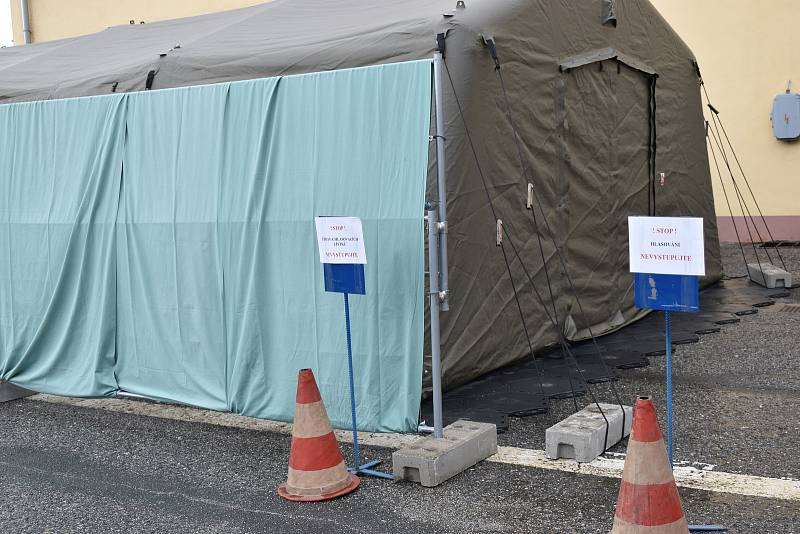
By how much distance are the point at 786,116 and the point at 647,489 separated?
12.3 metres

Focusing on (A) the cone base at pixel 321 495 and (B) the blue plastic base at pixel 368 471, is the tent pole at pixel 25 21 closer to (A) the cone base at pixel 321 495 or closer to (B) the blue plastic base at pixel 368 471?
(B) the blue plastic base at pixel 368 471

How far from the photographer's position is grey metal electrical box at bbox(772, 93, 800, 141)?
1429 centimetres

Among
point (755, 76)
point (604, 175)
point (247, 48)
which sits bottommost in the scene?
point (604, 175)

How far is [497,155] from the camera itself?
22.8ft

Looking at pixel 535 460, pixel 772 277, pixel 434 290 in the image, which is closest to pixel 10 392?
pixel 434 290

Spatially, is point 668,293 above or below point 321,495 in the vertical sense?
above

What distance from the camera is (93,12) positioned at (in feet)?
65.4

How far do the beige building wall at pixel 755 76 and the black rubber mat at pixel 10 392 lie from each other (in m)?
11.7

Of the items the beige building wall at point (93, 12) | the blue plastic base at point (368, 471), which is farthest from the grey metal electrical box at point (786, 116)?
the blue plastic base at point (368, 471)

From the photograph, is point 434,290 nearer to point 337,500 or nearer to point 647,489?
point 337,500

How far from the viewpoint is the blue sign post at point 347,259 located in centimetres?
513

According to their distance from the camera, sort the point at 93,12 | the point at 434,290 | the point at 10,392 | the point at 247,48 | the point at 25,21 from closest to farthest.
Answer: the point at 434,290, the point at 247,48, the point at 10,392, the point at 93,12, the point at 25,21

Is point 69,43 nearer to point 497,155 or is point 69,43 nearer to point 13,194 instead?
point 13,194

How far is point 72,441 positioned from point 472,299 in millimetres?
2989
